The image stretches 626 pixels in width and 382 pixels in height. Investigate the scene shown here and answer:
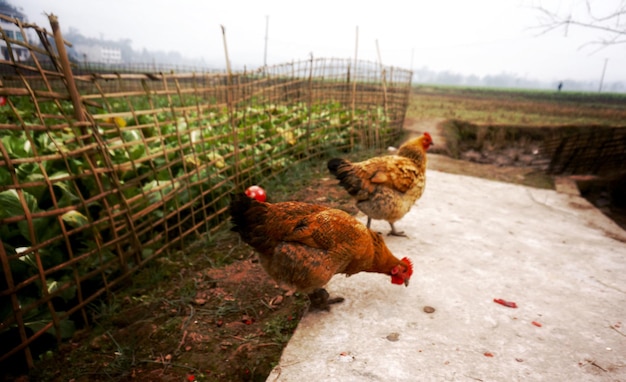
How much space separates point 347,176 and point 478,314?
191cm

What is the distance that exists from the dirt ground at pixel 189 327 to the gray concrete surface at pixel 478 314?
0.99 ft

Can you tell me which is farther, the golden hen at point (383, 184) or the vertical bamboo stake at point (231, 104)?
the vertical bamboo stake at point (231, 104)

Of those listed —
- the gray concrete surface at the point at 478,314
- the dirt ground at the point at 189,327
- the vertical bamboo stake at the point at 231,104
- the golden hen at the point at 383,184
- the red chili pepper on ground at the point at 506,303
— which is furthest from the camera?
the vertical bamboo stake at the point at 231,104

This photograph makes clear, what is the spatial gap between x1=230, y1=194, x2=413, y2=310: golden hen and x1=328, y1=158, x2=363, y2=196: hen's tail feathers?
108 cm

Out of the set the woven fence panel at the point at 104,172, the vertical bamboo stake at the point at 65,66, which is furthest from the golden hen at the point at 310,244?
the vertical bamboo stake at the point at 65,66

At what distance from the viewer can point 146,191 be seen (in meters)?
3.66

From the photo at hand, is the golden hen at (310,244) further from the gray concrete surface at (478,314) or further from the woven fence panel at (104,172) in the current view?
the woven fence panel at (104,172)

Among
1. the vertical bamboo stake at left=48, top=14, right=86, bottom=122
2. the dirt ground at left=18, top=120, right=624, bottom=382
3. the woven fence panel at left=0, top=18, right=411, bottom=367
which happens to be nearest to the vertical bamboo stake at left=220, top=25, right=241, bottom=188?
the woven fence panel at left=0, top=18, right=411, bottom=367

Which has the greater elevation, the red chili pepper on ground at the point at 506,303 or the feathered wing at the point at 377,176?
the feathered wing at the point at 377,176

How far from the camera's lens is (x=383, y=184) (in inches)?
144

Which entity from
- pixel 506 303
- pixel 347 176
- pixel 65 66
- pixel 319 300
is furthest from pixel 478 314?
pixel 65 66

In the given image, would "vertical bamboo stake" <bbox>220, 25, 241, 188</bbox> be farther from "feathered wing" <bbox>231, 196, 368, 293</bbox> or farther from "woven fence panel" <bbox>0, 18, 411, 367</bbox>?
"feathered wing" <bbox>231, 196, 368, 293</bbox>

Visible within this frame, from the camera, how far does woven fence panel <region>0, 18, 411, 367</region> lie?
2.43 metres

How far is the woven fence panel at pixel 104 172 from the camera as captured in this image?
2.43m
